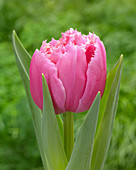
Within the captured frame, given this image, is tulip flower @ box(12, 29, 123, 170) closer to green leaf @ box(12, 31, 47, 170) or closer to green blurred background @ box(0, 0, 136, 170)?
green leaf @ box(12, 31, 47, 170)

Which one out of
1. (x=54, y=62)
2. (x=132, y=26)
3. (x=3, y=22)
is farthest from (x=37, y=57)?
(x=3, y=22)

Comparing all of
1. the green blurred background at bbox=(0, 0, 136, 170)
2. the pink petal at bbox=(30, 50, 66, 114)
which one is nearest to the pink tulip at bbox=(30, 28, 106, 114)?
the pink petal at bbox=(30, 50, 66, 114)

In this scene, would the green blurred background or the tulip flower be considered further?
the green blurred background

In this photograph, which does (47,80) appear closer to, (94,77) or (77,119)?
(94,77)

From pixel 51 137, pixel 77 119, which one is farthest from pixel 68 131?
pixel 77 119

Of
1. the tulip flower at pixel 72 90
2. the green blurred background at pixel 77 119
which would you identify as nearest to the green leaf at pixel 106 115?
the tulip flower at pixel 72 90

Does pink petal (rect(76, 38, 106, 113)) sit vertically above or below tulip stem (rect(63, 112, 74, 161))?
above
